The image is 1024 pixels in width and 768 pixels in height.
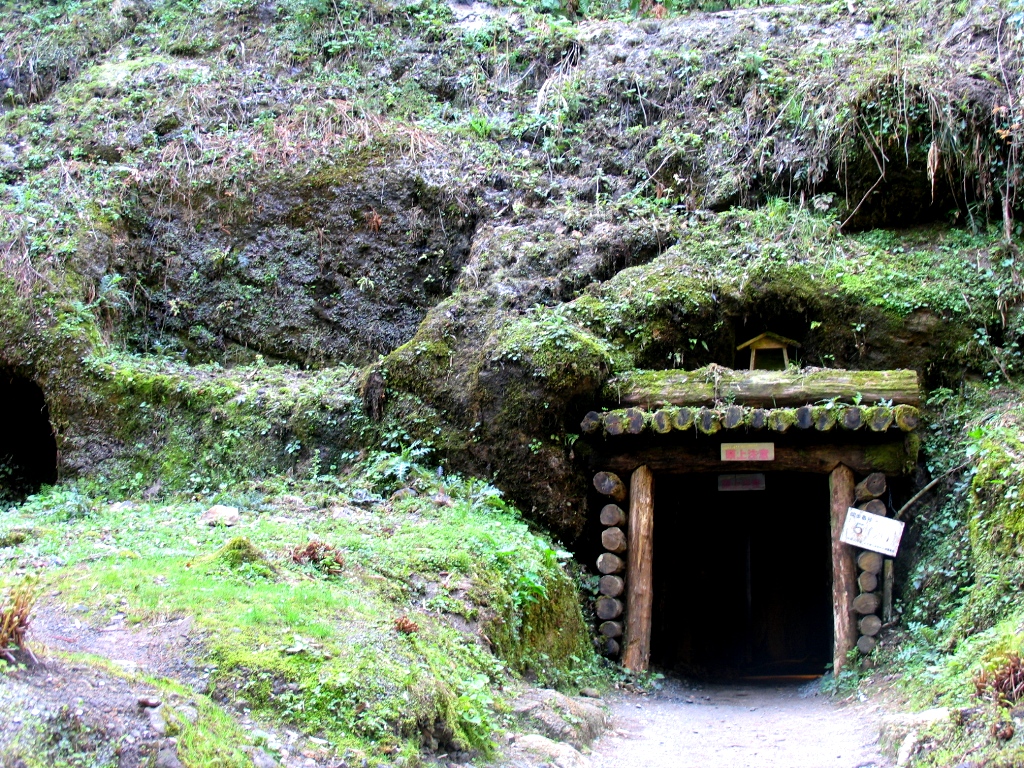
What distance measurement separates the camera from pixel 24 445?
12383mm

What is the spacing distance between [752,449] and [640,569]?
5.45ft

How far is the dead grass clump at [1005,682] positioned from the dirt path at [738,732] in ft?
2.64

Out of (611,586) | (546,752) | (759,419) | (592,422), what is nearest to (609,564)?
(611,586)

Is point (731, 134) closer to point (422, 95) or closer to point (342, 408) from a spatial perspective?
point (422, 95)

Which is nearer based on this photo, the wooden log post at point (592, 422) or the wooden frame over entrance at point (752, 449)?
the wooden frame over entrance at point (752, 449)

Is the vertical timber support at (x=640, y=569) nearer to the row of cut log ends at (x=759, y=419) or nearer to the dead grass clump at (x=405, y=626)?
the row of cut log ends at (x=759, y=419)

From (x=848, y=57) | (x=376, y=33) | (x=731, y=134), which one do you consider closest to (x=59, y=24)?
(x=376, y=33)

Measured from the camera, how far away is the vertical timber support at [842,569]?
859 cm

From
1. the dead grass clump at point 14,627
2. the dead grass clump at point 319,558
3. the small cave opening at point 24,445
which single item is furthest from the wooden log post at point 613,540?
the small cave opening at point 24,445

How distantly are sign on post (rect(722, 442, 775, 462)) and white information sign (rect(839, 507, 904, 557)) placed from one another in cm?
92

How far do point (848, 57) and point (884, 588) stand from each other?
26.1 feet

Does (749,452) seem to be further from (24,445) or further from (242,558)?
(24,445)

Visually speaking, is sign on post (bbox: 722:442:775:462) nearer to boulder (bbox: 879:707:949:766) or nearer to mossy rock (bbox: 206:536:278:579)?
boulder (bbox: 879:707:949:766)

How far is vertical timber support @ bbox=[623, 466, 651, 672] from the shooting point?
29.2 feet
